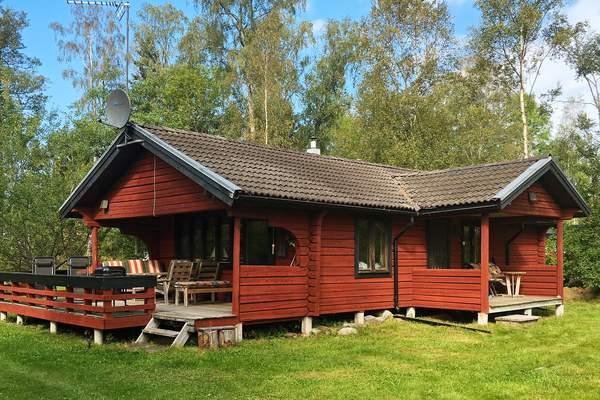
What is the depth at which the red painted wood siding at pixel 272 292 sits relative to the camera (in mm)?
10586

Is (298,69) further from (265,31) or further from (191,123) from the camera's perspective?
(191,123)

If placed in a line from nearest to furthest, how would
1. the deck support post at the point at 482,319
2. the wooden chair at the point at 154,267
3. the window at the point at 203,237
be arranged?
the deck support post at the point at 482,319 → the window at the point at 203,237 → the wooden chair at the point at 154,267

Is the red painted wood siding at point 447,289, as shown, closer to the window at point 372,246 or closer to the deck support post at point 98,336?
the window at point 372,246

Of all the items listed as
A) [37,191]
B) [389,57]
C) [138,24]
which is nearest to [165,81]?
[138,24]

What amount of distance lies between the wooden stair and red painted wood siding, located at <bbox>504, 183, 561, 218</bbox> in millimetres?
7400

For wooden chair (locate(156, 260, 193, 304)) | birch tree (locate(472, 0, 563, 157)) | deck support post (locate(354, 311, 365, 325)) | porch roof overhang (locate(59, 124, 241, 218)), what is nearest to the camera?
porch roof overhang (locate(59, 124, 241, 218))

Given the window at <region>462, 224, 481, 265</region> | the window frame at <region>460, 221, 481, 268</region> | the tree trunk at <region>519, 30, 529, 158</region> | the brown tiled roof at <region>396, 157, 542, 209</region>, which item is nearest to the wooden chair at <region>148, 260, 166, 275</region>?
the brown tiled roof at <region>396, 157, 542, 209</region>

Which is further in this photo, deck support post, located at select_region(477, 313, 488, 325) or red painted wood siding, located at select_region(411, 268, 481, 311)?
red painted wood siding, located at select_region(411, 268, 481, 311)

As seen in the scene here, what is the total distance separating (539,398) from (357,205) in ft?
19.3

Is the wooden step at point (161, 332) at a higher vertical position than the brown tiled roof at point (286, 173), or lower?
lower

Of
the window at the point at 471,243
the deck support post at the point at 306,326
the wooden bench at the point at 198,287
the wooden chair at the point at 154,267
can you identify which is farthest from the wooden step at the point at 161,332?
the window at the point at 471,243

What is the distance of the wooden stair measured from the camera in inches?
388

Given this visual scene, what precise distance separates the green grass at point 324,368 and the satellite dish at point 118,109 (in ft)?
13.7

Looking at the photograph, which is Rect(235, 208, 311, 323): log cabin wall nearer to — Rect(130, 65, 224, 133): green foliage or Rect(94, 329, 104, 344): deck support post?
Rect(94, 329, 104, 344): deck support post
